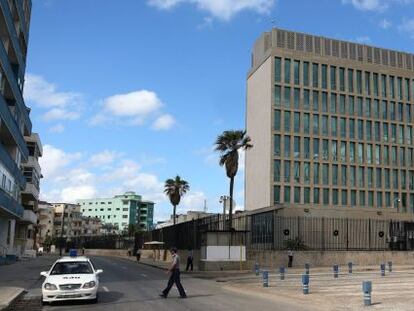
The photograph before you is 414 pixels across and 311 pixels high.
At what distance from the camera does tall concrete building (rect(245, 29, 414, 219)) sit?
8700cm

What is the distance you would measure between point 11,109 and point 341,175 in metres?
54.9

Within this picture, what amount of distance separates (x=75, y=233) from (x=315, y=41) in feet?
340

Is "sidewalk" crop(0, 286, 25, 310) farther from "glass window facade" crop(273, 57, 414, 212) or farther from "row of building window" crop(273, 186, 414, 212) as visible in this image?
"glass window facade" crop(273, 57, 414, 212)

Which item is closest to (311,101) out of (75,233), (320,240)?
(320,240)

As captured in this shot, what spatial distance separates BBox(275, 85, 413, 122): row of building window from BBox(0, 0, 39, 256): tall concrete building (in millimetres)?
41717

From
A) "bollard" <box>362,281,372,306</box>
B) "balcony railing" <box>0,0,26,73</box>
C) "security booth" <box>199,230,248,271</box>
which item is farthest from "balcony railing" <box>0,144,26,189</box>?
"bollard" <box>362,281,372,306</box>

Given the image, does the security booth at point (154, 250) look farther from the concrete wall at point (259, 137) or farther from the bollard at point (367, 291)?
the bollard at point (367, 291)

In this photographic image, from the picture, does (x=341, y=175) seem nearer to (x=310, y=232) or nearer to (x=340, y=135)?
(x=340, y=135)

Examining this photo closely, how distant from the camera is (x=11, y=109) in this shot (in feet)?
163

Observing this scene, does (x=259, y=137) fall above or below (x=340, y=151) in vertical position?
above

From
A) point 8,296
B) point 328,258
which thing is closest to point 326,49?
point 328,258

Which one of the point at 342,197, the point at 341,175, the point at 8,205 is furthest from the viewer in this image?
the point at 341,175

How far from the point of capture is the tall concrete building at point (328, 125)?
8700 cm

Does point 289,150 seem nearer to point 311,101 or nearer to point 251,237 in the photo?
point 311,101
